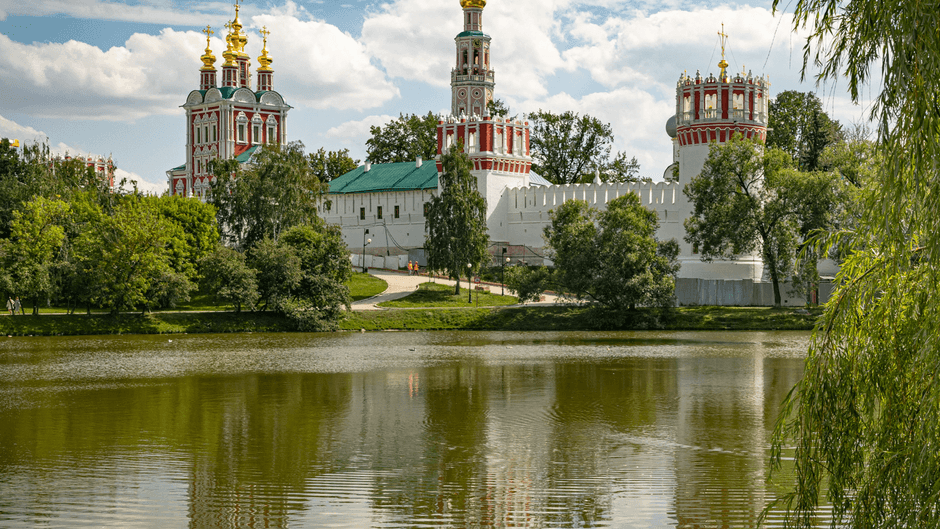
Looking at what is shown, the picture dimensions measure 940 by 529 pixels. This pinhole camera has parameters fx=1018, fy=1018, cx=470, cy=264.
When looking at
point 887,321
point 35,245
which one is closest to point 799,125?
point 35,245

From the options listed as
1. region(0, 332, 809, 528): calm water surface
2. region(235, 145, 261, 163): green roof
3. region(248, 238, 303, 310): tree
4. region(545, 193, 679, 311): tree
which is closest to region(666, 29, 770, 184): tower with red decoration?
region(545, 193, 679, 311): tree

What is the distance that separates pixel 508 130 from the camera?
209 ft

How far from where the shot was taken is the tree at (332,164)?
80.0m

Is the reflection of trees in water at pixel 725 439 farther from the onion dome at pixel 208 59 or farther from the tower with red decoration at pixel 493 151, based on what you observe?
the onion dome at pixel 208 59

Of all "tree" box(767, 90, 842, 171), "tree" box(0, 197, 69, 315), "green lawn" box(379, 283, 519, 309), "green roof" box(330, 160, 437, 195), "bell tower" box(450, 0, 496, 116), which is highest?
"bell tower" box(450, 0, 496, 116)

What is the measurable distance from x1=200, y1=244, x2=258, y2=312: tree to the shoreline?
1.11m

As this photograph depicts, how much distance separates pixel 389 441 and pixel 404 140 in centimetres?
6728

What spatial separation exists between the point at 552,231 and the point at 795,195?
10519 millimetres

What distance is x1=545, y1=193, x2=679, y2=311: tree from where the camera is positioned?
42.1m

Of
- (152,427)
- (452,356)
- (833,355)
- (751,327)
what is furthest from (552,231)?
(833,355)

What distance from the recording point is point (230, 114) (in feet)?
275

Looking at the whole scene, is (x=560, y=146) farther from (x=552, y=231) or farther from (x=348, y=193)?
(x=552, y=231)

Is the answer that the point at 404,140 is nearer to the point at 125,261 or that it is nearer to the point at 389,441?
the point at 125,261

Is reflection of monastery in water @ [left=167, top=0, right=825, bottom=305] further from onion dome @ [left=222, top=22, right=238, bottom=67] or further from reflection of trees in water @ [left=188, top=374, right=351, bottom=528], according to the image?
reflection of trees in water @ [left=188, top=374, right=351, bottom=528]
